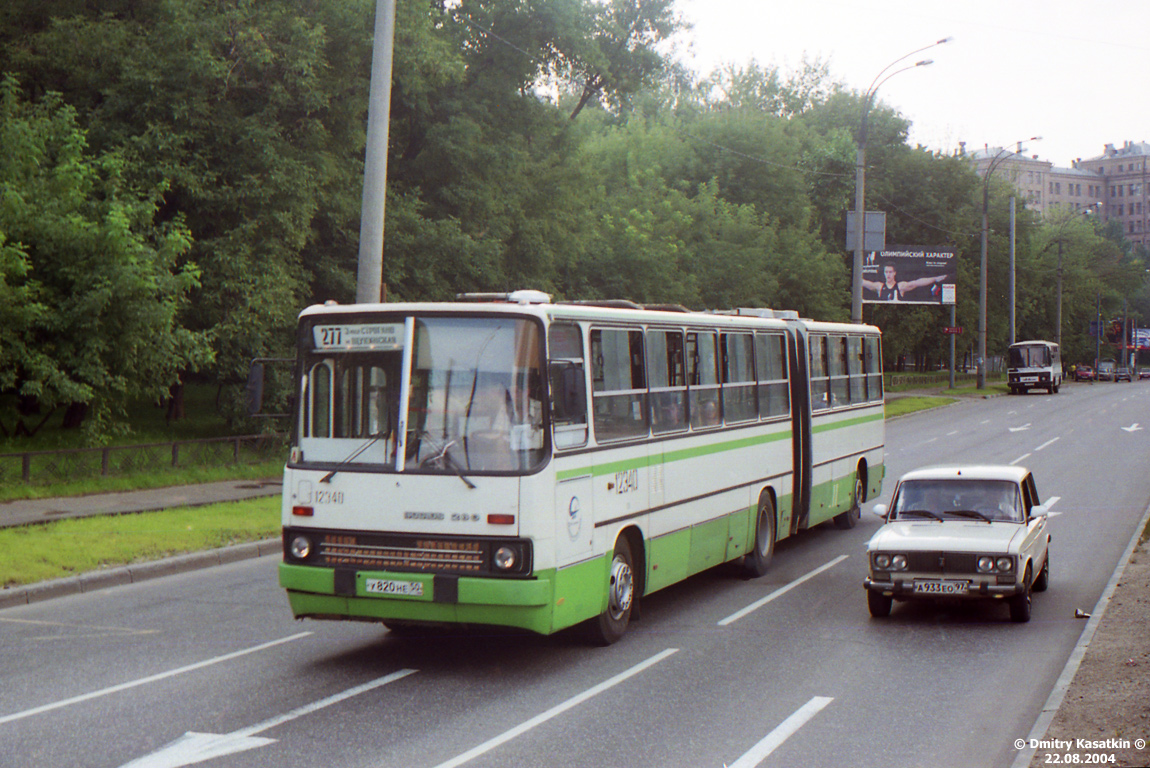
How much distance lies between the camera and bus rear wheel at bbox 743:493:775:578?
13.9 metres

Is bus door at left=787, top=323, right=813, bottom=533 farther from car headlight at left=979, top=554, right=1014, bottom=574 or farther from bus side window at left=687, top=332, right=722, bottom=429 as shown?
car headlight at left=979, top=554, right=1014, bottom=574

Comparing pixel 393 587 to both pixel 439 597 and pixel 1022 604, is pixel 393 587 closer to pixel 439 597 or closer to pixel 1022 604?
pixel 439 597

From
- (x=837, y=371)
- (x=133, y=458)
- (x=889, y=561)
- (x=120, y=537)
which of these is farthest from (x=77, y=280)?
(x=889, y=561)

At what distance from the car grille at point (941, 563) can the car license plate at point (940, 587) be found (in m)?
0.09

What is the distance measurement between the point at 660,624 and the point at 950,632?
8.60ft

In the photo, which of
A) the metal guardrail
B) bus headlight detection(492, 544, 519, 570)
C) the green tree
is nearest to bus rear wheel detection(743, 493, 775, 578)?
bus headlight detection(492, 544, 519, 570)

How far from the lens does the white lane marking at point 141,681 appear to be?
7902 millimetres

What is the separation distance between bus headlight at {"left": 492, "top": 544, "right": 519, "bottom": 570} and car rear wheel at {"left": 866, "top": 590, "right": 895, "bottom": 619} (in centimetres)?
415

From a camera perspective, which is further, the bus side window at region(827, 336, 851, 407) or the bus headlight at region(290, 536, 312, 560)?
the bus side window at region(827, 336, 851, 407)

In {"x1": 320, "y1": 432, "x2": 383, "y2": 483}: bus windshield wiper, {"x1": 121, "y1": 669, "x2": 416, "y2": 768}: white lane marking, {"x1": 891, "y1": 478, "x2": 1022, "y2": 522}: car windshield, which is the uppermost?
{"x1": 320, "y1": 432, "x2": 383, "y2": 483}: bus windshield wiper

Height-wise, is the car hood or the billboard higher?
the billboard

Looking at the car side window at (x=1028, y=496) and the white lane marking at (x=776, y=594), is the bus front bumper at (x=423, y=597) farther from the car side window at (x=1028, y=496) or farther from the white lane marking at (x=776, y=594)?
the car side window at (x=1028, y=496)

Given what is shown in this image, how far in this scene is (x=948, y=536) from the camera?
37.2ft

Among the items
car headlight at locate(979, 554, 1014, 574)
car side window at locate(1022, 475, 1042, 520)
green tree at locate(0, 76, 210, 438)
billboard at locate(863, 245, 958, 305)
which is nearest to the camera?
car headlight at locate(979, 554, 1014, 574)
